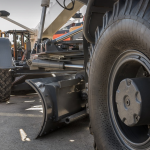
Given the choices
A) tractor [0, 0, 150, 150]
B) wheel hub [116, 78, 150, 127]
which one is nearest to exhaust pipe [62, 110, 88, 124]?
tractor [0, 0, 150, 150]

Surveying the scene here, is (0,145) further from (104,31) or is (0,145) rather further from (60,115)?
(104,31)

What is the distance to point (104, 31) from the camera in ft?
4.46

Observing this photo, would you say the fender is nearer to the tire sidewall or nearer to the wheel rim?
the tire sidewall

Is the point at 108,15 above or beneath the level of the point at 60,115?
above

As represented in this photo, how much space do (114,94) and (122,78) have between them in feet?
0.36

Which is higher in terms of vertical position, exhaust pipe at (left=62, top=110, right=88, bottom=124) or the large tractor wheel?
the large tractor wheel

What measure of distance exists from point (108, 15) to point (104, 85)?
0.43 m

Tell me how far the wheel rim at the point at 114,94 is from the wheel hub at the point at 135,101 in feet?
0.39

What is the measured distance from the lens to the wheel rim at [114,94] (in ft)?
4.08

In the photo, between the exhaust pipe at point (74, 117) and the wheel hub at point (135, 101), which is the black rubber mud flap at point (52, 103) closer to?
the exhaust pipe at point (74, 117)

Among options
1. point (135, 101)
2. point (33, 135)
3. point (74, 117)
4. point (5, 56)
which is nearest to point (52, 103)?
point (74, 117)

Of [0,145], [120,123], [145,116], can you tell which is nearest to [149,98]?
[145,116]

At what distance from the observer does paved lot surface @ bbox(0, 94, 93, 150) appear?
2.06 meters

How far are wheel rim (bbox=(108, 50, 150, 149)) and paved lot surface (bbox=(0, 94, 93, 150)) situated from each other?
0.72 metres
